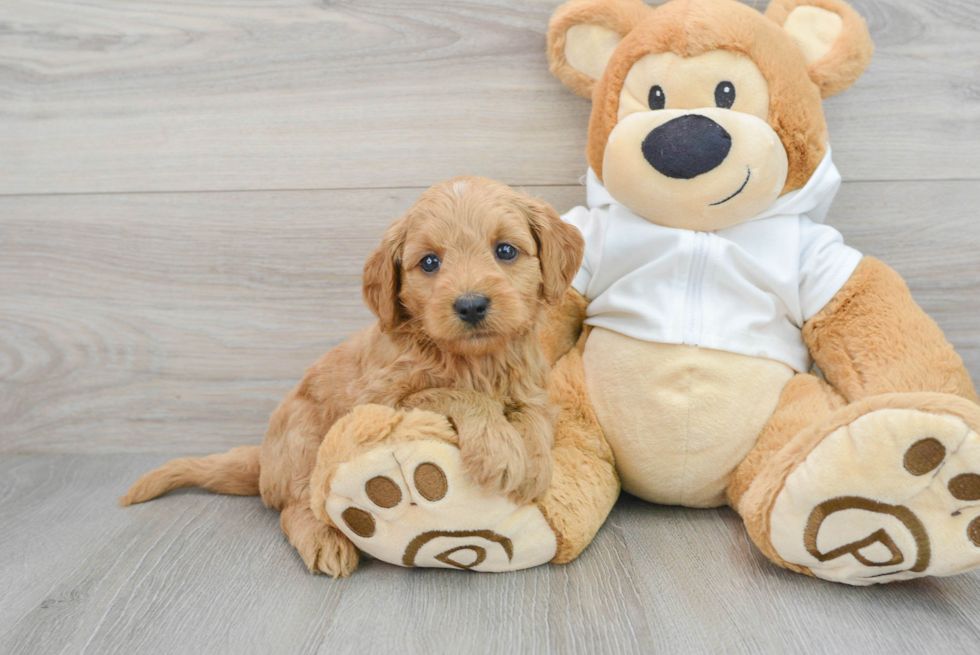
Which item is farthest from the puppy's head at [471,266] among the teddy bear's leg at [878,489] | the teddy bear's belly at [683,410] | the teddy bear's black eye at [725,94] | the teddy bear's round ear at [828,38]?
the teddy bear's round ear at [828,38]

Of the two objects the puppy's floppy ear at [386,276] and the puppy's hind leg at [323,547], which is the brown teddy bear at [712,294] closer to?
the puppy's hind leg at [323,547]

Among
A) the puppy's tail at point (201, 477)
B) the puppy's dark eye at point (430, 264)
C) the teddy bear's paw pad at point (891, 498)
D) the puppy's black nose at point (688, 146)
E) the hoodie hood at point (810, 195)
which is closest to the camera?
the teddy bear's paw pad at point (891, 498)

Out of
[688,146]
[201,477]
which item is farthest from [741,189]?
[201,477]

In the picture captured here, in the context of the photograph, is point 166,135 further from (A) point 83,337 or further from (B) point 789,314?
(B) point 789,314

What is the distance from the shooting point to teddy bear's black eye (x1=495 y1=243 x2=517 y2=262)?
3.78ft

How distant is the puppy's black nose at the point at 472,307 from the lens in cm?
105

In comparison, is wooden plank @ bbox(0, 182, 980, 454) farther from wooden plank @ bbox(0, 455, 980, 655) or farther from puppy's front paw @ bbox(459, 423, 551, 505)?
puppy's front paw @ bbox(459, 423, 551, 505)

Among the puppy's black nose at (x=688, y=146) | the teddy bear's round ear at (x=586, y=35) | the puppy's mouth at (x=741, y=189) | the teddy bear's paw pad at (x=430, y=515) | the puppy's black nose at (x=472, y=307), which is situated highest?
the teddy bear's round ear at (x=586, y=35)

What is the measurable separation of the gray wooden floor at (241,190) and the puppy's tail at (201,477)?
4 centimetres

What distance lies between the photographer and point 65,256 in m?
1.81

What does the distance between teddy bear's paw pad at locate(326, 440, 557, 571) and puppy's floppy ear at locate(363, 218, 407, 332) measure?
0.24 m

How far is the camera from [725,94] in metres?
1.29

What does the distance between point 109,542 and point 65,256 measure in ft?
2.73

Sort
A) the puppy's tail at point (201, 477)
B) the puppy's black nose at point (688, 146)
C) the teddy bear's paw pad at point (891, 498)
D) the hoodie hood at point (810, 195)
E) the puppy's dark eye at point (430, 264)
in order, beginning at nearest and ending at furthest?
the teddy bear's paw pad at point (891, 498)
the puppy's dark eye at point (430, 264)
the puppy's black nose at point (688, 146)
the hoodie hood at point (810, 195)
the puppy's tail at point (201, 477)
